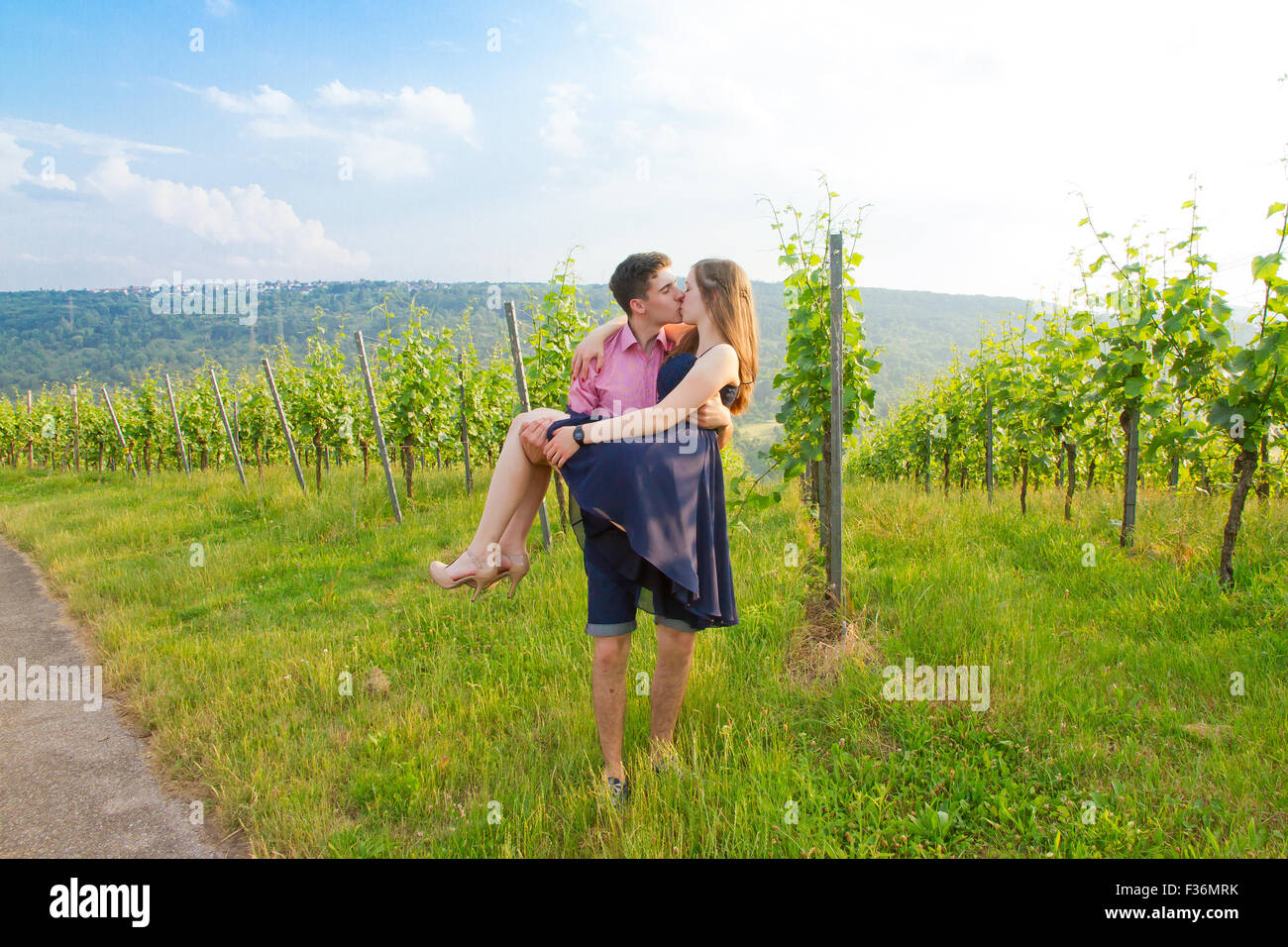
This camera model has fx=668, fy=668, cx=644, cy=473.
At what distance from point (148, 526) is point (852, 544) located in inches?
326

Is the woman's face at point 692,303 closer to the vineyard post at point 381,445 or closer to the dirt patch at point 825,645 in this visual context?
the dirt patch at point 825,645

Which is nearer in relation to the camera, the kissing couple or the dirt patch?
the kissing couple

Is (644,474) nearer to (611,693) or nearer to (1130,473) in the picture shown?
(611,693)

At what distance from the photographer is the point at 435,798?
271cm

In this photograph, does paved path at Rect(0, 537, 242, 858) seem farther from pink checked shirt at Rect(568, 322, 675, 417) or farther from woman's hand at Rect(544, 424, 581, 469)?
pink checked shirt at Rect(568, 322, 675, 417)

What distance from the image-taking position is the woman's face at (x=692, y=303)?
254 cm

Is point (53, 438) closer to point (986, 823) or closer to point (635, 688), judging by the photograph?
point (635, 688)

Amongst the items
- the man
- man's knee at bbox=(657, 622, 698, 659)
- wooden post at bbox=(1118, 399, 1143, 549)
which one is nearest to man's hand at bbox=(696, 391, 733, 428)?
the man

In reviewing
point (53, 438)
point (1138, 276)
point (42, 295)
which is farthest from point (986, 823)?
point (42, 295)

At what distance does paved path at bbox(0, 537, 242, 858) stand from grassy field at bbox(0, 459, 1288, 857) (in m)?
0.15

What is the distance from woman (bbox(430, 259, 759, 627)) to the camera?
7.72 ft

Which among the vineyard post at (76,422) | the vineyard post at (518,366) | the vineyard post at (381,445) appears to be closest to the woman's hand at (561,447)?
the vineyard post at (518,366)

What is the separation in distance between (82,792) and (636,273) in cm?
340

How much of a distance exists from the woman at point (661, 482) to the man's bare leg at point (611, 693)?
0.73 ft
